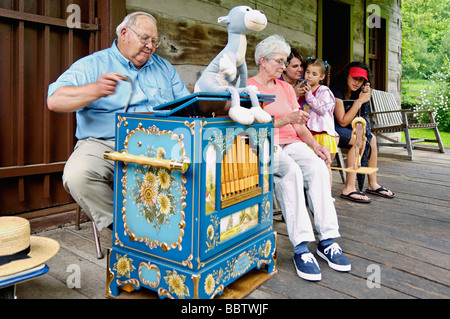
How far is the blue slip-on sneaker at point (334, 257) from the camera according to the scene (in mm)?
1877

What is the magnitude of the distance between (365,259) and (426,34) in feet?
74.6

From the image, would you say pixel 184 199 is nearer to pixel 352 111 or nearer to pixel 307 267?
Result: pixel 307 267

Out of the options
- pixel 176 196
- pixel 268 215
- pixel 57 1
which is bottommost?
pixel 268 215

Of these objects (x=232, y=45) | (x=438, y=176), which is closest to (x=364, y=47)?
(x=438, y=176)

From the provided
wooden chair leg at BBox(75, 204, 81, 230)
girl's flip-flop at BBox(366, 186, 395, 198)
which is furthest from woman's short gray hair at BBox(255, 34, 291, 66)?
girl's flip-flop at BBox(366, 186, 395, 198)

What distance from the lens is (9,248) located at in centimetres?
129

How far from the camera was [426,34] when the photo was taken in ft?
68.4

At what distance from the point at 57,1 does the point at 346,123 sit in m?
2.42

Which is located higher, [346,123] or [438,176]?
[346,123]

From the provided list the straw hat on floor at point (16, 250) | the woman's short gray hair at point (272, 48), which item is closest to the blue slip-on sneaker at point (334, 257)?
the woman's short gray hair at point (272, 48)

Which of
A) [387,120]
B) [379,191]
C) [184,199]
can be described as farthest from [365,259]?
Answer: [387,120]

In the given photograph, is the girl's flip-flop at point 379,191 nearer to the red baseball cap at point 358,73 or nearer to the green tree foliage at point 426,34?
the red baseball cap at point 358,73

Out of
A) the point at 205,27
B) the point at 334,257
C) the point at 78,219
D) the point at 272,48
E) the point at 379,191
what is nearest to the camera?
the point at 334,257
